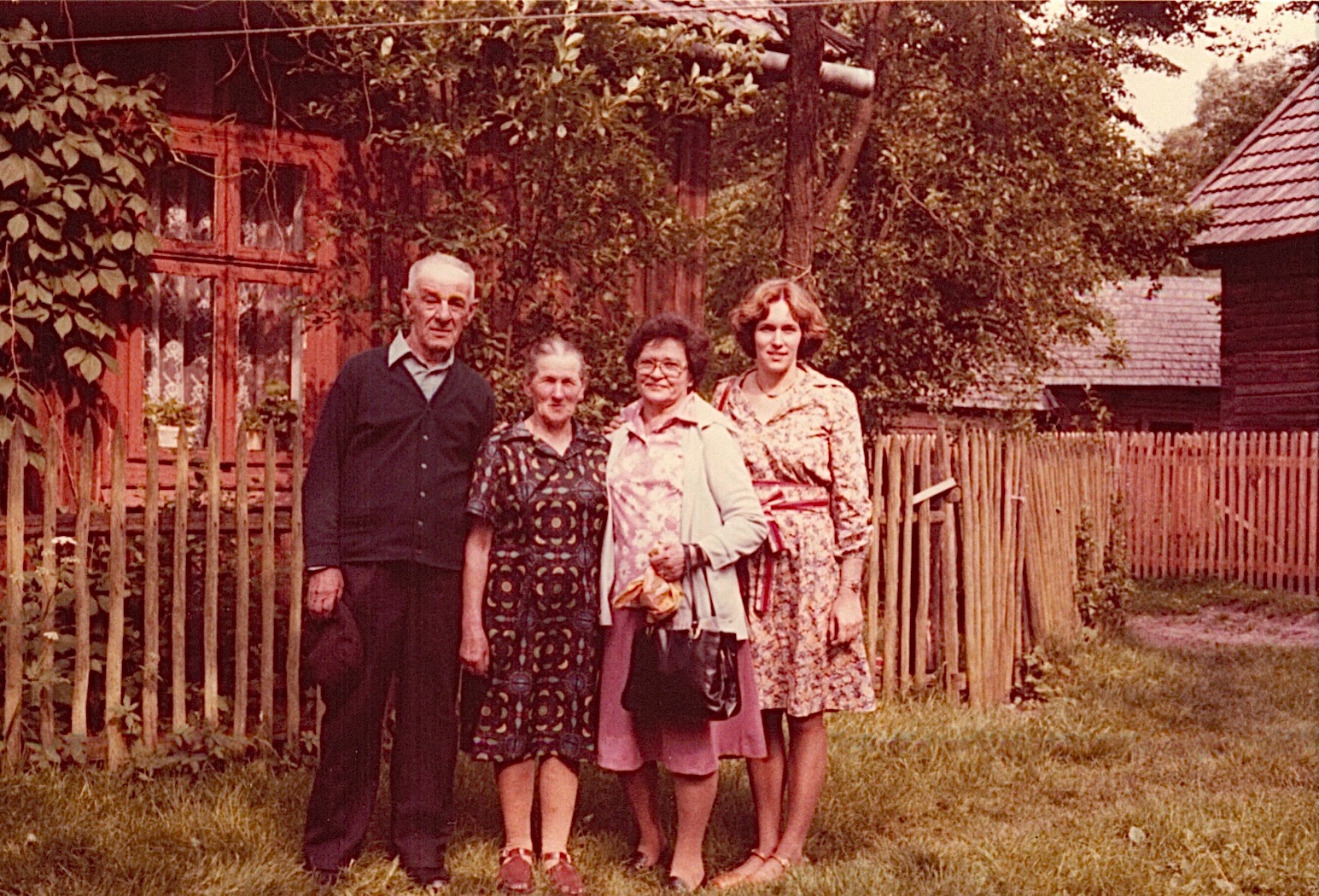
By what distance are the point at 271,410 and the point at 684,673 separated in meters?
4.24

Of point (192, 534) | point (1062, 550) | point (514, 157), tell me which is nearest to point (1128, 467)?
point (1062, 550)

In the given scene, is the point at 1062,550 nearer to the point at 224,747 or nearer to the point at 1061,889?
the point at 1061,889

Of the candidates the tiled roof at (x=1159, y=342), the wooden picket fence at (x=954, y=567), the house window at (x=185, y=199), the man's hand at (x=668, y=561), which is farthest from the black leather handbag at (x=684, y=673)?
the tiled roof at (x=1159, y=342)

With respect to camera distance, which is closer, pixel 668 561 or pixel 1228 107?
pixel 668 561

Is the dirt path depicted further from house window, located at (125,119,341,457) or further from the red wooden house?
house window, located at (125,119,341,457)

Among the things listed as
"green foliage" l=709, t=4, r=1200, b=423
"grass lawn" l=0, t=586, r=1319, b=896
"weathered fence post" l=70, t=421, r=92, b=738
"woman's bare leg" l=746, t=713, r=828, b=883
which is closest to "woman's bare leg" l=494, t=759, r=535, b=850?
"grass lawn" l=0, t=586, r=1319, b=896

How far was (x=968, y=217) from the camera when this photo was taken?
14.9 meters

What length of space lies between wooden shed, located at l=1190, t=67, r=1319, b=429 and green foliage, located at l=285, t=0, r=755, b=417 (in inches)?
425

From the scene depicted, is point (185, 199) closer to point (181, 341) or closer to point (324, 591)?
point (181, 341)

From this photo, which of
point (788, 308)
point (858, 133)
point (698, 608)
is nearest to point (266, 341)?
point (788, 308)

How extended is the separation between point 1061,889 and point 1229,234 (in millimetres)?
13852

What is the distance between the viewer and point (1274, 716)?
754 centimetres

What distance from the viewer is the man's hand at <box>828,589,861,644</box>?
4520 millimetres

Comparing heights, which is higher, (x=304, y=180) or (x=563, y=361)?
(x=304, y=180)
